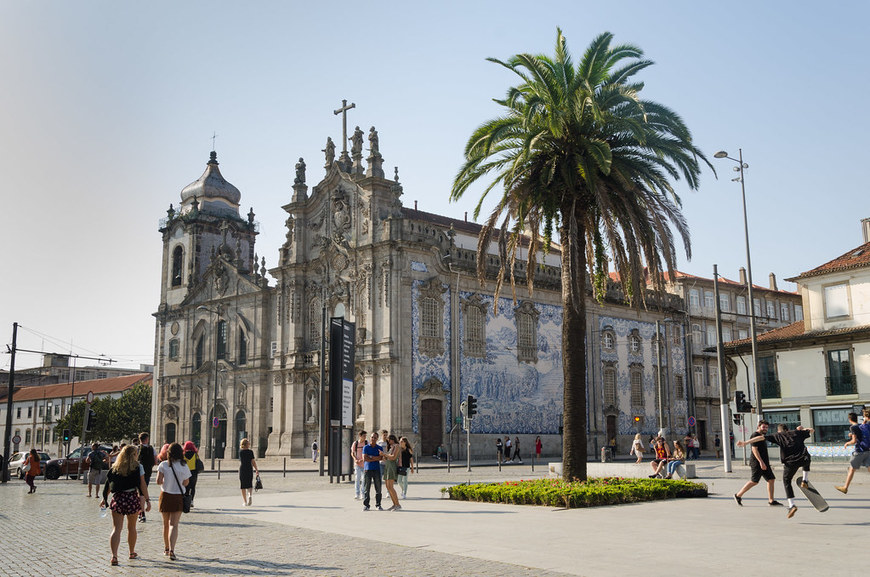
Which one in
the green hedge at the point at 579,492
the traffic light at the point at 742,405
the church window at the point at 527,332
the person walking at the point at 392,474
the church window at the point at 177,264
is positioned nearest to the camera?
the green hedge at the point at 579,492

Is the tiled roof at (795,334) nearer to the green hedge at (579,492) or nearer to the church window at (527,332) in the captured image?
the church window at (527,332)

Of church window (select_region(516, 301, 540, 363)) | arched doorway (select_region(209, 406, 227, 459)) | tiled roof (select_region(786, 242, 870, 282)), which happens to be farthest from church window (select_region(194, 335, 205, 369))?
tiled roof (select_region(786, 242, 870, 282))

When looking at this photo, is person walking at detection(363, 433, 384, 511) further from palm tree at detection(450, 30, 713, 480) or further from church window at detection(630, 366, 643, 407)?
church window at detection(630, 366, 643, 407)

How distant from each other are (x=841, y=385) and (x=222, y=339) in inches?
1536

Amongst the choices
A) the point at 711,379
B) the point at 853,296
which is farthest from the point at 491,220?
the point at 711,379

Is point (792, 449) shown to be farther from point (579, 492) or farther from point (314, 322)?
point (314, 322)

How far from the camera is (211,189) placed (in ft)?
220

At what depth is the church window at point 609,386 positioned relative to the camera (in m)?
54.5

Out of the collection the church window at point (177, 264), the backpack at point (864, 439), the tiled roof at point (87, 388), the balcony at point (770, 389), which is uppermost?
the church window at point (177, 264)

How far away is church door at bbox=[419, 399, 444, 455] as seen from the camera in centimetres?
4572

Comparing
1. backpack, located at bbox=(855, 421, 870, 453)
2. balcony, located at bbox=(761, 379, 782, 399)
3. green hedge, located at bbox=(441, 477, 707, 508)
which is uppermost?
balcony, located at bbox=(761, 379, 782, 399)

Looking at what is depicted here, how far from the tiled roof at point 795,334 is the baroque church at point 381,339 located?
5.07 metres

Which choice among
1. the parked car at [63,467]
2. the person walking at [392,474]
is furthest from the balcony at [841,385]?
the parked car at [63,467]

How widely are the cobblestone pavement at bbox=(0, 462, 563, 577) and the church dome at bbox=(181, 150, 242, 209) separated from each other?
163ft
